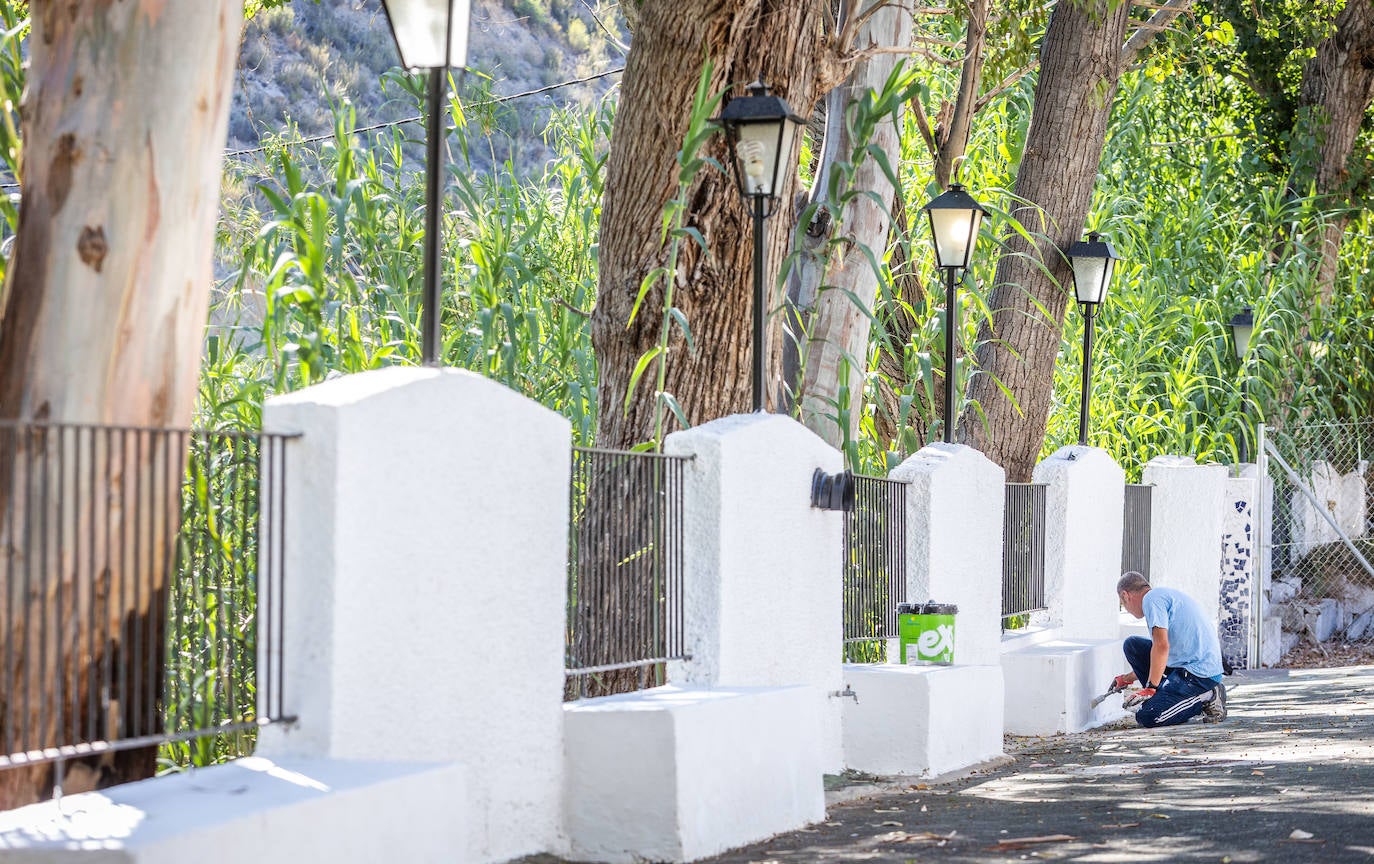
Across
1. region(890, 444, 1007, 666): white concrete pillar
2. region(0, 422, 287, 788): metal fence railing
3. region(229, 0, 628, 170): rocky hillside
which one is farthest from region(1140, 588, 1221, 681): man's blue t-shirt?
region(229, 0, 628, 170): rocky hillside

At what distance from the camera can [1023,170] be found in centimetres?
1398

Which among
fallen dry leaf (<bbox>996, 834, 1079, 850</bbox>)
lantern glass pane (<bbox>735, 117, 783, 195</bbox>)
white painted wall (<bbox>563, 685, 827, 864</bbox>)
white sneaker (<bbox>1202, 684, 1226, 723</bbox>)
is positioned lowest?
white sneaker (<bbox>1202, 684, 1226, 723</bbox>)

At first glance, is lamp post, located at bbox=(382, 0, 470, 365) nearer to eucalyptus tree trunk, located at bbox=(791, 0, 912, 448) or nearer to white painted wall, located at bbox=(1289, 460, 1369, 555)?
eucalyptus tree trunk, located at bbox=(791, 0, 912, 448)

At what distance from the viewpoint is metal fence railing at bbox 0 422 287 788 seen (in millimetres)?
4770

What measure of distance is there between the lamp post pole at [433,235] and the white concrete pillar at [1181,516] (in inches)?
422

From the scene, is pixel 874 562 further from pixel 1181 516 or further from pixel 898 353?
pixel 1181 516

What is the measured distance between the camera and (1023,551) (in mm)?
12383

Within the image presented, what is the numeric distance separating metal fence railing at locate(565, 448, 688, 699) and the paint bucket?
256 centimetres

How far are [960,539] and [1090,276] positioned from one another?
11.2ft

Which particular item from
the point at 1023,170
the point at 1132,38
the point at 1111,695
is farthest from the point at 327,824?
the point at 1132,38

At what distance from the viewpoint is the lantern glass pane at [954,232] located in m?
10.3

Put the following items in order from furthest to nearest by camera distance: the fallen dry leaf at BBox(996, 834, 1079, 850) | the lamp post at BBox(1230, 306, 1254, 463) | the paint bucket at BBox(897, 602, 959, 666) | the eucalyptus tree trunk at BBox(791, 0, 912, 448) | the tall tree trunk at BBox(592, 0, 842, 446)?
the lamp post at BBox(1230, 306, 1254, 463)
the eucalyptus tree trunk at BBox(791, 0, 912, 448)
the paint bucket at BBox(897, 602, 959, 666)
the tall tree trunk at BBox(592, 0, 842, 446)
the fallen dry leaf at BBox(996, 834, 1079, 850)

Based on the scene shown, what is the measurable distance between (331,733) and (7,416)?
1382 millimetres

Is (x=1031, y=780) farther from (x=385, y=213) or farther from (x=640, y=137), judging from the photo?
(x=385, y=213)
